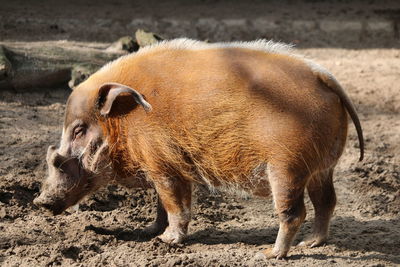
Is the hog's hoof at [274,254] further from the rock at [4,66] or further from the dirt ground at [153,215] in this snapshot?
the rock at [4,66]

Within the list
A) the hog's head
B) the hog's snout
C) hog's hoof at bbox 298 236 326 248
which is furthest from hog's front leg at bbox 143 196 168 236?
hog's hoof at bbox 298 236 326 248

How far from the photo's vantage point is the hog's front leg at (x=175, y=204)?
16.0 feet

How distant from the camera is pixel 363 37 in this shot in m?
10.9

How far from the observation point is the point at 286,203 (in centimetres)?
458

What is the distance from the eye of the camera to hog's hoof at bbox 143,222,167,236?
17.1 ft

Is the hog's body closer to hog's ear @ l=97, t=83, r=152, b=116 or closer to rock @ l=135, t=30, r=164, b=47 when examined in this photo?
hog's ear @ l=97, t=83, r=152, b=116

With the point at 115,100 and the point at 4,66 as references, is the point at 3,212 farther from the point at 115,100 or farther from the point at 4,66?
the point at 4,66

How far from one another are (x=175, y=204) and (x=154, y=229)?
407 mm

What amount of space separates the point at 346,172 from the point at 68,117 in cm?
271

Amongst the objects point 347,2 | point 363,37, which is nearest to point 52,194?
point 363,37

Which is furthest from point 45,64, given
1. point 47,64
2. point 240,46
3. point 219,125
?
point 219,125

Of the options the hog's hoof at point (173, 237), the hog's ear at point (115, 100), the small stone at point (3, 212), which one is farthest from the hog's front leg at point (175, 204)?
the small stone at point (3, 212)

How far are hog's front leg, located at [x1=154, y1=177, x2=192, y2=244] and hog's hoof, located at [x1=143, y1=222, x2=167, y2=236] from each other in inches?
7.3

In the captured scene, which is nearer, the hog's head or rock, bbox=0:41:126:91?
the hog's head
